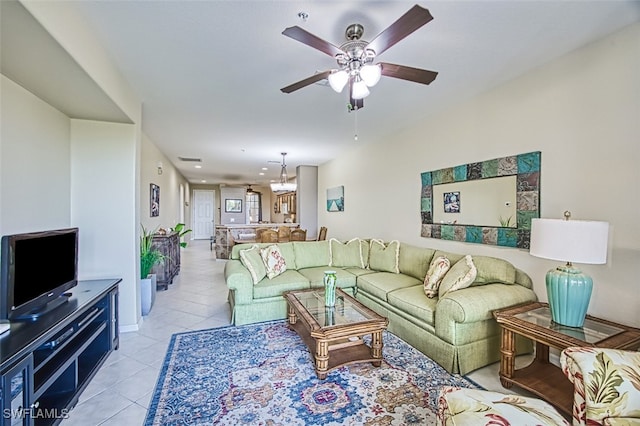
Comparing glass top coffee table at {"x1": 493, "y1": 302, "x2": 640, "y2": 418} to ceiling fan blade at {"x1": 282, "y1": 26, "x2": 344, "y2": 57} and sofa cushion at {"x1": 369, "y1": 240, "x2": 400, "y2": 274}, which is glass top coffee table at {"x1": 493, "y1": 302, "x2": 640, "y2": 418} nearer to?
sofa cushion at {"x1": 369, "y1": 240, "x2": 400, "y2": 274}

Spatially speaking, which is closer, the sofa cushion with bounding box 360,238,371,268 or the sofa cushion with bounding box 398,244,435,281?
the sofa cushion with bounding box 398,244,435,281

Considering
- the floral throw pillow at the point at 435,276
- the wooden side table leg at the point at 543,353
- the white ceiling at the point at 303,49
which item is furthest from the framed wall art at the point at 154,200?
the wooden side table leg at the point at 543,353

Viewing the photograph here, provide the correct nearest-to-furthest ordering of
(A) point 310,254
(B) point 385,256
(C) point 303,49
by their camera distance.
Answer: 1. (C) point 303,49
2. (B) point 385,256
3. (A) point 310,254

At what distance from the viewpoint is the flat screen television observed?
1.65 metres

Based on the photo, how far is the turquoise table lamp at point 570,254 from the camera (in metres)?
1.86

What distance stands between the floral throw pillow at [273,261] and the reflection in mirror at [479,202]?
2091mm

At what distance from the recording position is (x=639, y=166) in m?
1.99

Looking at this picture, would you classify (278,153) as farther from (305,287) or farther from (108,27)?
(108,27)

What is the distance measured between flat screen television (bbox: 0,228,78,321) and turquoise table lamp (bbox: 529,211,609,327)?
335 centimetres

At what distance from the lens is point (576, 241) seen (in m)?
1.89

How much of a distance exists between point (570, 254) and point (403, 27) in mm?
1774

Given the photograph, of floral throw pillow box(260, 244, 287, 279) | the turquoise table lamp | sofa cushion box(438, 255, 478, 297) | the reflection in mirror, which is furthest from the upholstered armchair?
floral throw pillow box(260, 244, 287, 279)

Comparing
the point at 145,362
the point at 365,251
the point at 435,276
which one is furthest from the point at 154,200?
the point at 435,276

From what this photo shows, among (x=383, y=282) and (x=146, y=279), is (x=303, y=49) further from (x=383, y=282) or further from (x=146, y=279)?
(x=146, y=279)
